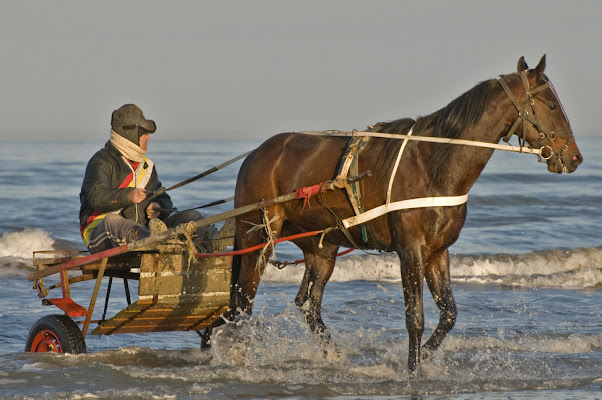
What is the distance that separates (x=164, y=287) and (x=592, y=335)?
4.28 metres

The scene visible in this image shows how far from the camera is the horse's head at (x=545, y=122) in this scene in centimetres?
602

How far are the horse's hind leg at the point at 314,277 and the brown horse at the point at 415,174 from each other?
1.43 ft

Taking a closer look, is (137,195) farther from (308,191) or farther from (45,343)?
(45,343)

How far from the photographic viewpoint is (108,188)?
23.3 ft

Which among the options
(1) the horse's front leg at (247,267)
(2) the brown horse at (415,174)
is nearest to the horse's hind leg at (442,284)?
(2) the brown horse at (415,174)

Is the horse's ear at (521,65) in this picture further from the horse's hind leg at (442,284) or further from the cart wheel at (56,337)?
the cart wheel at (56,337)

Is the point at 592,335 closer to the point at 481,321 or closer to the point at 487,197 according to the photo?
the point at 481,321

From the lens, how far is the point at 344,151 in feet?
22.1

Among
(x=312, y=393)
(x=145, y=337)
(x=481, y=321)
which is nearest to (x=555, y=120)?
(x=312, y=393)

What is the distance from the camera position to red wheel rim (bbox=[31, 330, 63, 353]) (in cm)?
729

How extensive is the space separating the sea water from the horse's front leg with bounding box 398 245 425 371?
21 centimetres

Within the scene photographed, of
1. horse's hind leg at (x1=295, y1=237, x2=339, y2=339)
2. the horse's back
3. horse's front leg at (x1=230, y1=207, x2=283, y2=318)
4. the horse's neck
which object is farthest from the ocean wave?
the horse's neck

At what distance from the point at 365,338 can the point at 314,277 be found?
3.64 feet

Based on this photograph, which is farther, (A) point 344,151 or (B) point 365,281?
(B) point 365,281
